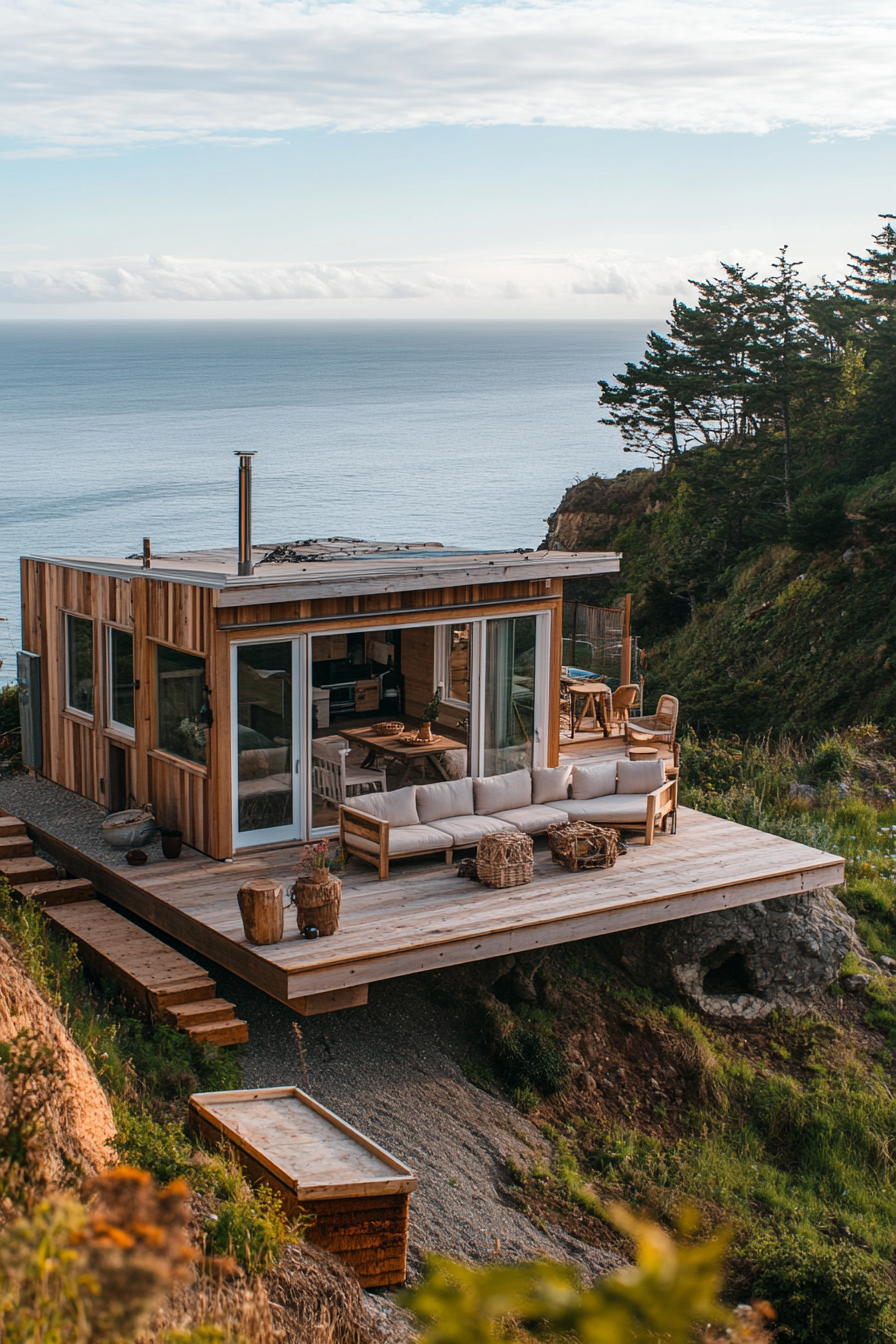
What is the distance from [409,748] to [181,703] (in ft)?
7.17

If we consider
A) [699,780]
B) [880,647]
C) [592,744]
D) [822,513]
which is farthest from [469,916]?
[822,513]

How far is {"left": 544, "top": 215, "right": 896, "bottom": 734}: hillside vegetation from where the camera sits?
87.9ft

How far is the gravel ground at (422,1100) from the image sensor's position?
6953mm

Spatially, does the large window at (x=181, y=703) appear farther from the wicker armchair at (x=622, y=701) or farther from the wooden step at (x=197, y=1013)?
the wicker armchair at (x=622, y=701)

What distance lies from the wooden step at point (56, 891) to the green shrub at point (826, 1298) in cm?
567

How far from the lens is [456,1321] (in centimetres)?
146

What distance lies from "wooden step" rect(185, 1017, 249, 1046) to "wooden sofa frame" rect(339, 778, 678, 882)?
6.51 ft

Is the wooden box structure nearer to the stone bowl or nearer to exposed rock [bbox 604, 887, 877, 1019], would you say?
the stone bowl

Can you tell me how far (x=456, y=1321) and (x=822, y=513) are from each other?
95.2 feet

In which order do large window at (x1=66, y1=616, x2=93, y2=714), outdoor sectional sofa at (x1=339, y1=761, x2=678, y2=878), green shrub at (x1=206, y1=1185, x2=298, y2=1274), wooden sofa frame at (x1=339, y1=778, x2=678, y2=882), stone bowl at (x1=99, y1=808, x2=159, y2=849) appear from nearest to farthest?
green shrub at (x1=206, y1=1185, x2=298, y2=1274) → wooden sofa frame at (x1=339, y1=778, x2=678, y2=882) → outdoor sectional sofa at (x1=339, y1=761, x2=678, y2=878) → stone bowl at (x1=99, y1=808, x2=159, y2=849) → large window at (x1=66, y1=616, x2=93, y2=714)

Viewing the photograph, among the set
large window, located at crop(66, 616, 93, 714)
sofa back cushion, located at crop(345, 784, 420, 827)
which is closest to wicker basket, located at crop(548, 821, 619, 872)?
sofa back cushion, located at crop(345, 784, 420, 827)

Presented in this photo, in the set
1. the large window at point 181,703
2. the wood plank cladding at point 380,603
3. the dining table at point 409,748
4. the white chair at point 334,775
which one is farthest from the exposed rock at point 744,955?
the large window at point 181,703

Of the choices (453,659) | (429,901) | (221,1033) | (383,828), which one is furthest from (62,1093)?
(453,659)

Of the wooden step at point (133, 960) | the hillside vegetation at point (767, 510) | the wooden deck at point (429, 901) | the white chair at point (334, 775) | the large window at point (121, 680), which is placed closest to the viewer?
the wooden step at point (133, 960)
